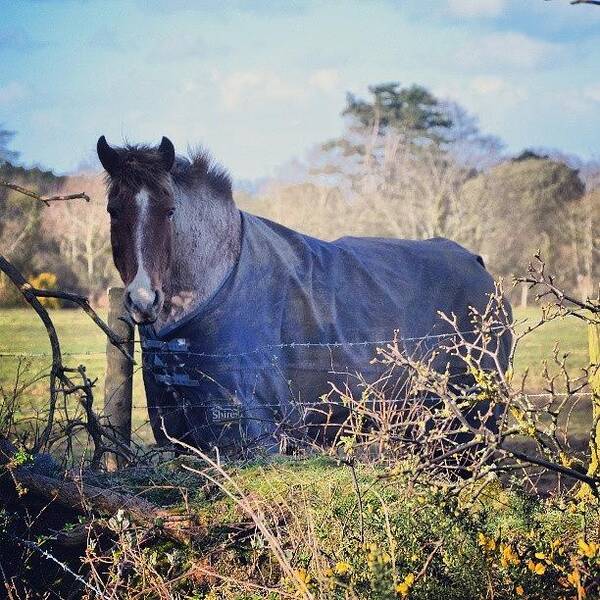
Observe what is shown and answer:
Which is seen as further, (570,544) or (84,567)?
(84,567)

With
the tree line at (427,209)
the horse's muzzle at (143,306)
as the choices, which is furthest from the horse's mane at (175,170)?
the tree line at (427,209)

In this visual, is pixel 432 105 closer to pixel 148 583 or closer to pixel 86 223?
pixel 86 223

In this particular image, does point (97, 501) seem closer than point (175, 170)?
Yes

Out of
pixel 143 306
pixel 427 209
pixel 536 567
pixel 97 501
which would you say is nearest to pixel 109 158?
pixel 143 306

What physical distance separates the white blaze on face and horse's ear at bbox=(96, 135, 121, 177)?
10.6 inches

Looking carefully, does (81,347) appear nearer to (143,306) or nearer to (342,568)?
(143,306)

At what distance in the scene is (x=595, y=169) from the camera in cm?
4662

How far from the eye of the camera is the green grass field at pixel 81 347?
41.1ft

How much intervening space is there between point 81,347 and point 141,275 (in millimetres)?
13880

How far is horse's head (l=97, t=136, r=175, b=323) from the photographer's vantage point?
575cm

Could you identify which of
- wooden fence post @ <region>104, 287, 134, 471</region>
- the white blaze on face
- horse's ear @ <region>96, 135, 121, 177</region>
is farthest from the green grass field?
the white blaze on face

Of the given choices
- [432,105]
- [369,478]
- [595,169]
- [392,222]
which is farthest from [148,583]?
[432,105]

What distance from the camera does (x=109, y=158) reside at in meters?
6.03

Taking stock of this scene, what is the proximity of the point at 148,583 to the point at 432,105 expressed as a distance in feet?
195
